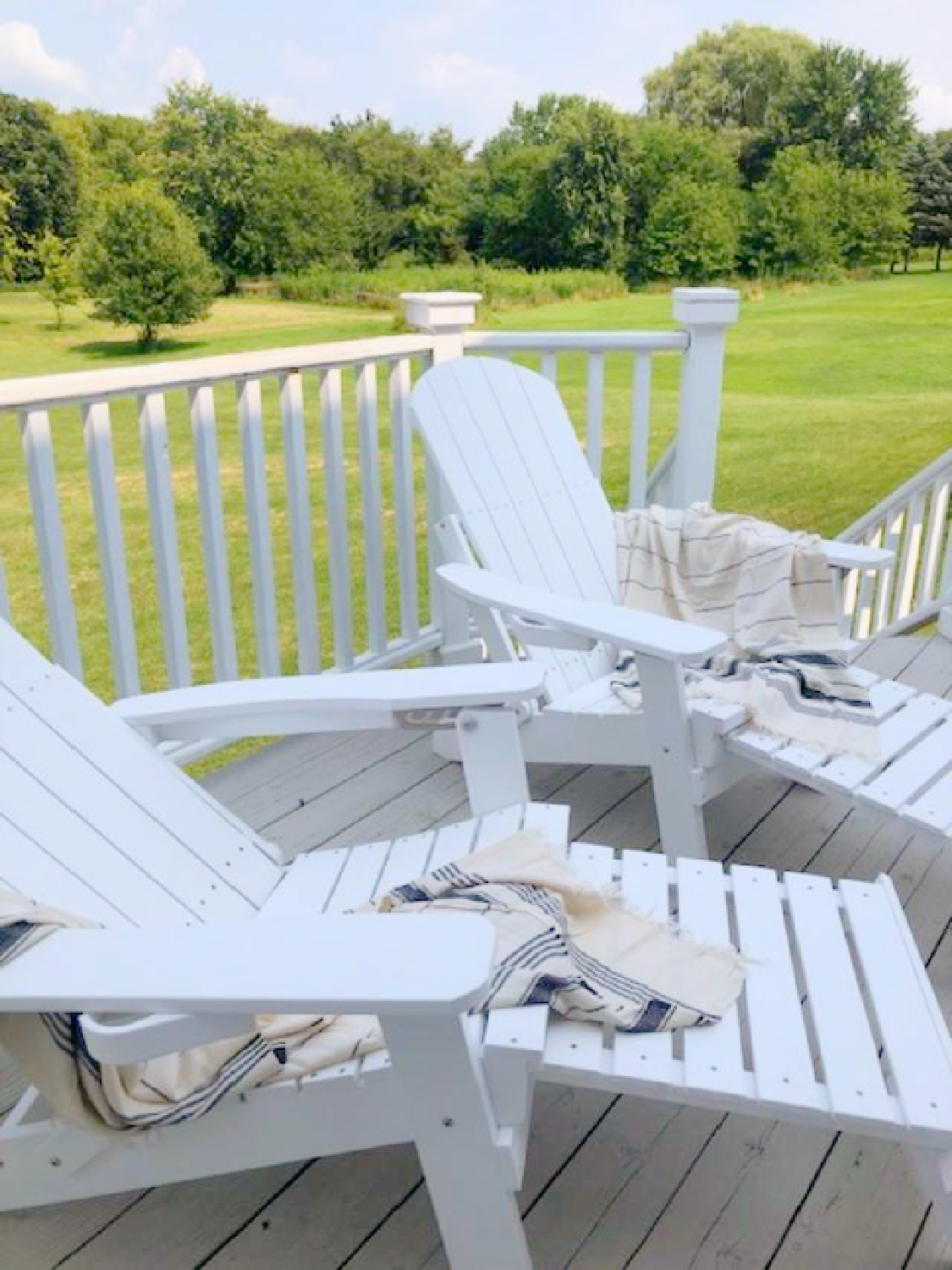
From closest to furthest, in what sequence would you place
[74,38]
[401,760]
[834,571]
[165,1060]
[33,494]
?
[165,1060]
[33,494]
[834,571]
[401,760]
[74,38]

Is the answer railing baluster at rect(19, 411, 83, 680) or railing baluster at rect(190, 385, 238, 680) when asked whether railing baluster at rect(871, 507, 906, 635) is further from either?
railing baluster at rect(19, 411, 83, 680)

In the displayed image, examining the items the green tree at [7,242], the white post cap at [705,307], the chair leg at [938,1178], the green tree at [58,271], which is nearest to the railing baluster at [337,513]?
the white post cap at [705,307]

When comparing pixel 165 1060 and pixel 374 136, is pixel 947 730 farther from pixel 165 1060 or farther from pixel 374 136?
pixel 374 136

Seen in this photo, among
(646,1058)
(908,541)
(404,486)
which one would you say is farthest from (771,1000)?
(908,541)

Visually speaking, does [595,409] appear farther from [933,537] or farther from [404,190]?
[404,190]

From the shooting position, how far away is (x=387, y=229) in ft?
52.5

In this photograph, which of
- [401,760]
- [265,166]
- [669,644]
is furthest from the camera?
[265,166]

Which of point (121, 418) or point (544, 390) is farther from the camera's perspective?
point (121, 418)

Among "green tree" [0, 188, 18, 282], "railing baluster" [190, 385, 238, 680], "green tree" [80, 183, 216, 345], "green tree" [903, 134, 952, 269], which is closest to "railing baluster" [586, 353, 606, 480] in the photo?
"railing baluster" [190, 385, 238, 680]

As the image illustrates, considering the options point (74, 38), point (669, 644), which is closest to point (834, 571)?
point (669, 644)

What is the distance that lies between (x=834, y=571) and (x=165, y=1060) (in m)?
1.79

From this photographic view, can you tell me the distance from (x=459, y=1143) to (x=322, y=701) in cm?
64

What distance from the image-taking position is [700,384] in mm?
2990

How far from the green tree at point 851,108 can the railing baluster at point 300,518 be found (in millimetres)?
18840
